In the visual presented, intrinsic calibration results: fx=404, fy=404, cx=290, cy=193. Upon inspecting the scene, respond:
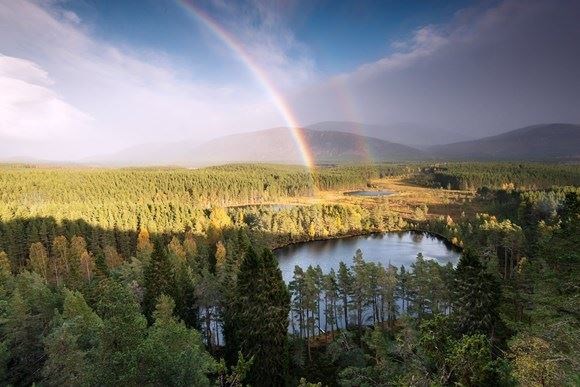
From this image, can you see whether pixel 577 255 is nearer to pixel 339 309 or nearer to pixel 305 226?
pixel 339 309

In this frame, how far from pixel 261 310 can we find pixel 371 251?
8234cm

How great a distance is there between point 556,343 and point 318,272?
42.8 metres

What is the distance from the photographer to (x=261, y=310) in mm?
36750

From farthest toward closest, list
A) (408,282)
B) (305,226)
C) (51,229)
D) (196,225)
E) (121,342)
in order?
1. (305,226)
2. (196,225)
3. (51,229)
4. (408,282)
5. (121,342)

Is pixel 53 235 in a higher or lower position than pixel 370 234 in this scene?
higher

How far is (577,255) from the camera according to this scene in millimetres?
25688

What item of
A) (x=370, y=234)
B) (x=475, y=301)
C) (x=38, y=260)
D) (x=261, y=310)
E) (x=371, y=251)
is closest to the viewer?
(x=475, y=301)

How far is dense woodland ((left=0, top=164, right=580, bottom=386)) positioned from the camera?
1702cm

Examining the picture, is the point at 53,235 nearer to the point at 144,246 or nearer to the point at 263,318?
the point at 144,246

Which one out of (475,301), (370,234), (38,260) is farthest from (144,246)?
(370,234)

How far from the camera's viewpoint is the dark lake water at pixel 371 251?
333ft

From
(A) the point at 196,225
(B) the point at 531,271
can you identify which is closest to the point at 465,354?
(B) the point at 531,271

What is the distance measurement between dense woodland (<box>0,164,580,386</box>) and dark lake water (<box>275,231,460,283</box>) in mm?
7017

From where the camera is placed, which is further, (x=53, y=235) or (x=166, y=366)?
(x=53, y=235)
